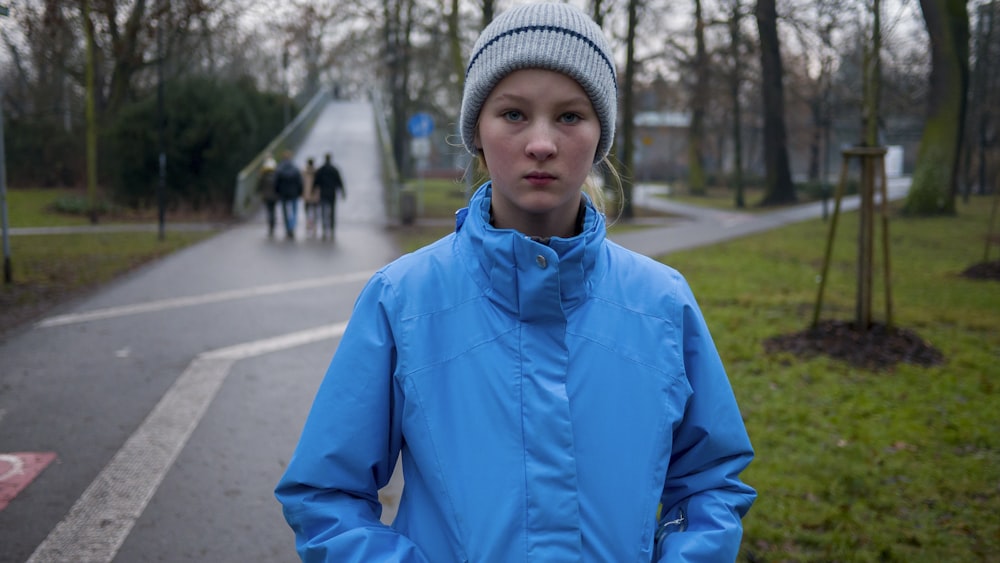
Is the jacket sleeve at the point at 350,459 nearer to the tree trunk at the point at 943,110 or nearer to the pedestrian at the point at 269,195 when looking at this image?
the pedestrian at the point at 269,195

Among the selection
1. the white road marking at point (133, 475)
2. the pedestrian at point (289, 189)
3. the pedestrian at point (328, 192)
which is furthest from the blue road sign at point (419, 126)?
the white road marking at point (133, 475)

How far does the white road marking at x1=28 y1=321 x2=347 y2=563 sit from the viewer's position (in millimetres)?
4211

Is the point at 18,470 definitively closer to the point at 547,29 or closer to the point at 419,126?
the point at 547,29

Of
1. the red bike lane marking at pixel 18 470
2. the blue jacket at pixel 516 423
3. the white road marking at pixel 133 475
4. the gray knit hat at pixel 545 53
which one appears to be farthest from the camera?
the red bike lane marking at pixel 18 470

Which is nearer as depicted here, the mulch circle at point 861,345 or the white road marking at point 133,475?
the white road marking at point 133,475

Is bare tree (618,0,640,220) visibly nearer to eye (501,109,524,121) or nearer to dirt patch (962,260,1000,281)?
dirt patch (962,260,1000,281)

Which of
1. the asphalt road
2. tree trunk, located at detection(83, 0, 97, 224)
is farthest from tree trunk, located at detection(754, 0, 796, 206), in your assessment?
the asphalt road

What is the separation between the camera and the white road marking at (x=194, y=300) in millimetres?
9875

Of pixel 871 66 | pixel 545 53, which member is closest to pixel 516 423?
pixel 545 53

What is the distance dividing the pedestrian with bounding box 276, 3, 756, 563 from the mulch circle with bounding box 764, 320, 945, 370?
6.34 metres

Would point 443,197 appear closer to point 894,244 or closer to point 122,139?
point 122,139

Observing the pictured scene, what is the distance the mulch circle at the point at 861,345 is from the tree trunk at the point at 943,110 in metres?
17.4

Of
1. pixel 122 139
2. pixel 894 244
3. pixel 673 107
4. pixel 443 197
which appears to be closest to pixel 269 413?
pixel 894 244

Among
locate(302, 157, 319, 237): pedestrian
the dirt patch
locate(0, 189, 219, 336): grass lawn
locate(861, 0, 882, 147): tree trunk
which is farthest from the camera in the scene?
locate(302, 157, 319, 237): pedestrian
